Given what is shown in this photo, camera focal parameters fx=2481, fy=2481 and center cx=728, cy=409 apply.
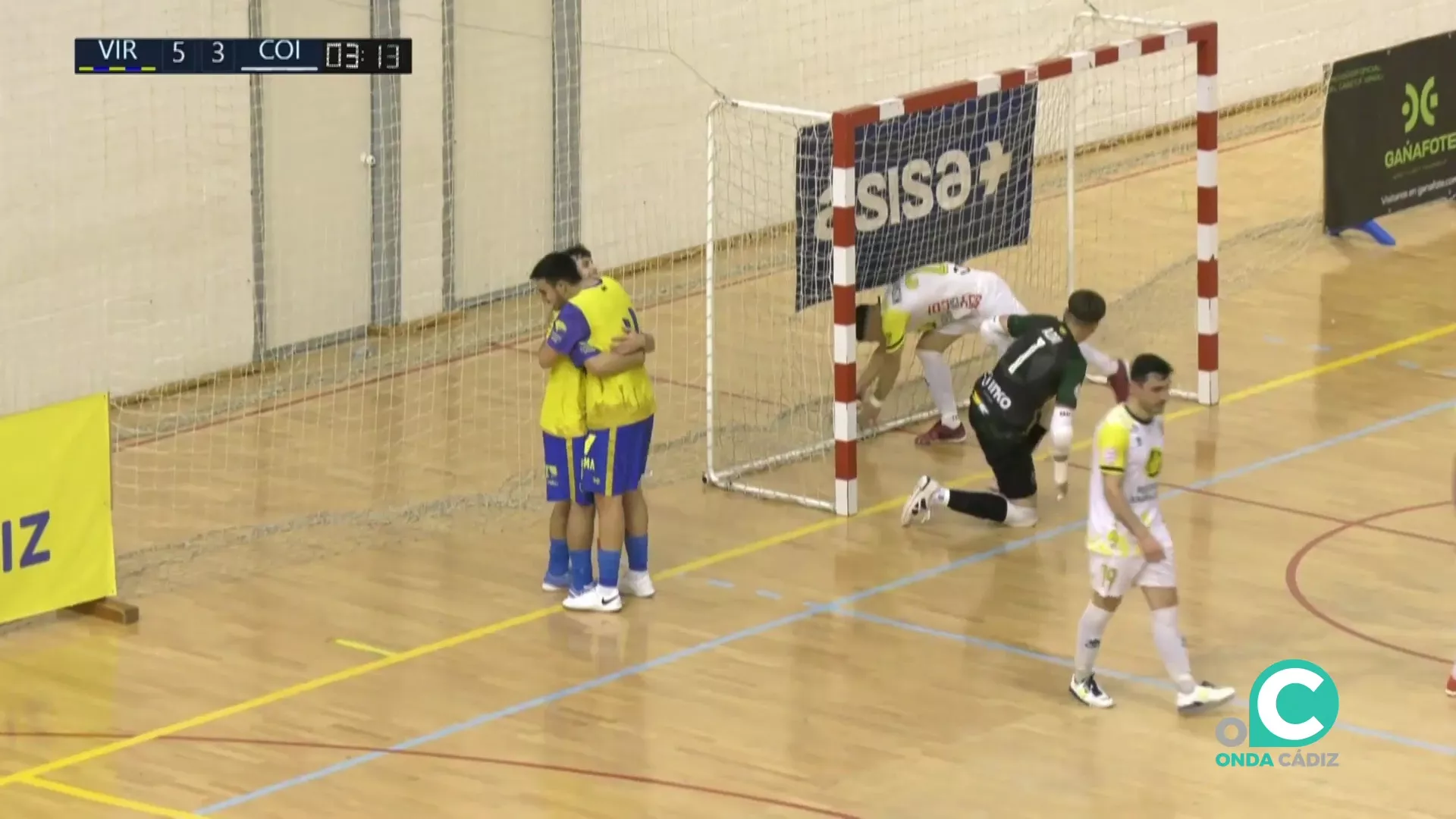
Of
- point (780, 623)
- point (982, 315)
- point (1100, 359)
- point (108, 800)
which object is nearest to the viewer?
point (108, 800)

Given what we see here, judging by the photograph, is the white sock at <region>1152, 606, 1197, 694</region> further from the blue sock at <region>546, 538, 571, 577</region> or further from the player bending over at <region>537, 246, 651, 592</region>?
the blue sock at <region>546, 538, 571, 577</region>

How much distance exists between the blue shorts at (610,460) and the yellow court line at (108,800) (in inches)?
122

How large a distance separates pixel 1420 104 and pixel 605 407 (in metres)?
11.0

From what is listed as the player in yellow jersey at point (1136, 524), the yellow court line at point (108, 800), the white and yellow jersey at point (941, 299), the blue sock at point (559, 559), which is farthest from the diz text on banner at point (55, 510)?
the player in yellow jersey at point (1136, 524)

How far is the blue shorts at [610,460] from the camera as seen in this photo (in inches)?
507

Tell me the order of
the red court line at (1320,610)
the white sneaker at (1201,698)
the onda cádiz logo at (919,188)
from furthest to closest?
the onda cádiz logo at (919,188) → the red court line at (1320,610) → the white sneaker at (1201,698)

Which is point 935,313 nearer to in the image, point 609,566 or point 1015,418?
point 1015,418

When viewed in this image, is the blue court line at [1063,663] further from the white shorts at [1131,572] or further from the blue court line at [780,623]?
the white shorts at [1131,572]

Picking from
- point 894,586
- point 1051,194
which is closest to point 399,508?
point 894,586

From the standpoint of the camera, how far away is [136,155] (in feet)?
55.4

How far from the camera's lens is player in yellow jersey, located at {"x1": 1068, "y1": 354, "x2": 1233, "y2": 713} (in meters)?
11.2

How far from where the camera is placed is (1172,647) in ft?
37.7

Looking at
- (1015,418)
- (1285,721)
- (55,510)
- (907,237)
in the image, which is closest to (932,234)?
(907,237)

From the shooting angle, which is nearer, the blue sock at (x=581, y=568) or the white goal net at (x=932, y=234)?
the blue sock at (x=581, y=568)
